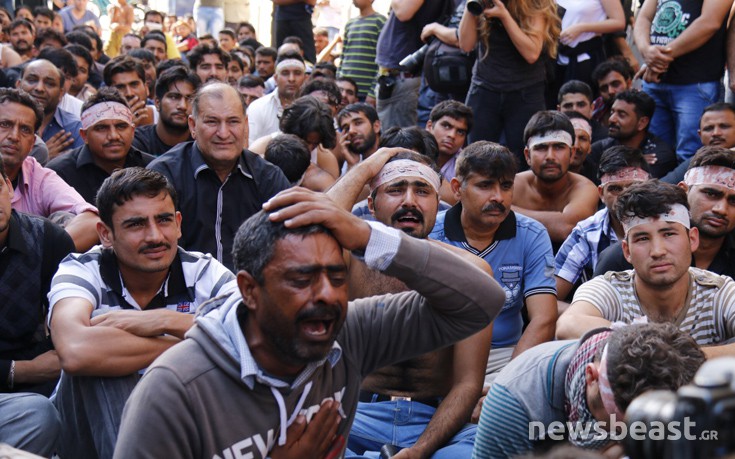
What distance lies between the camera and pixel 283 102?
9.27 m

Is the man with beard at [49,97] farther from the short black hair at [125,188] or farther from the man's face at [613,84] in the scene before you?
the man's face at [613,84]

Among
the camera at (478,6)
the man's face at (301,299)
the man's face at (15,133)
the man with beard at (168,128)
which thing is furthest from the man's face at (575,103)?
the man's face at (301,299)

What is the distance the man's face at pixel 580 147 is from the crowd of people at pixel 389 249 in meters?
0.02

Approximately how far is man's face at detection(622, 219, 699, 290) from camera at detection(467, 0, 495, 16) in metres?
3.17

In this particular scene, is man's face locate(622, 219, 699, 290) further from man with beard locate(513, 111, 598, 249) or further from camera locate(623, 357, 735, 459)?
camera locate(623, 357, 735, 459)

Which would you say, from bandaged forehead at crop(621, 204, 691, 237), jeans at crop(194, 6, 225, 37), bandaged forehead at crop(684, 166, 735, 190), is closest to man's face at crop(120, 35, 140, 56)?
jeans at crop(194, 6, 225, 37)

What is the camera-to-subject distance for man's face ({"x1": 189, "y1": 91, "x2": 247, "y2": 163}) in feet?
17.5

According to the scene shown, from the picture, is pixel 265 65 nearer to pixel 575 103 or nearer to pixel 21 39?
pixel 21 39

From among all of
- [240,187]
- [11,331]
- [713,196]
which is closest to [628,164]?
[713,196]

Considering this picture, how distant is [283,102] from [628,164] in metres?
4.38

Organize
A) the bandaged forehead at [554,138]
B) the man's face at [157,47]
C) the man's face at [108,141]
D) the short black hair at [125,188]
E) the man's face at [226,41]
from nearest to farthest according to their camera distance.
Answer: the short black hair at [125,188]
the man's face at [108,141]
the bandaged forehead at [554,138]
the man's face at [157,47]
the man's face at [226,41]

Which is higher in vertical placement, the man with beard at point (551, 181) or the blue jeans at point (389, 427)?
the man with beard at point (551, 181)

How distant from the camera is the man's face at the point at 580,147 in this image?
6953 mm

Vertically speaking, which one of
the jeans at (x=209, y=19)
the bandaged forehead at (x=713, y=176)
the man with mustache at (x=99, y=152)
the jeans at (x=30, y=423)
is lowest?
the jeans at (x=30, y=423)
